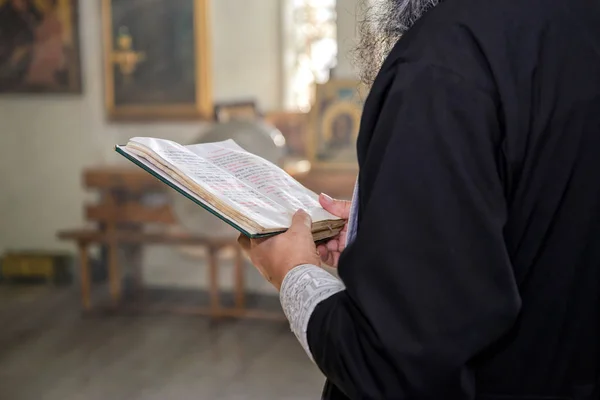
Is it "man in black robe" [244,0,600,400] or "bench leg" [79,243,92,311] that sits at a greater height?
"man in black robe" [244,0,600,400]

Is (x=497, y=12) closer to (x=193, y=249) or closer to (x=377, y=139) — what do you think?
(x=377, y=139)

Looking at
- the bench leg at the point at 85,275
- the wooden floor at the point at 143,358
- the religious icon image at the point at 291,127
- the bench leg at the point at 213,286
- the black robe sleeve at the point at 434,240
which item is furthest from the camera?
the religious icon image at the point at 291,127

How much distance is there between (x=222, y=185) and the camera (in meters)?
1.00

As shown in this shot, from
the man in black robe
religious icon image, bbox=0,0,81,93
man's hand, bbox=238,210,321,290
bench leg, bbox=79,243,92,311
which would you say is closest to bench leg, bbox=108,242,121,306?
bench leg, bbox=79,243,92,311

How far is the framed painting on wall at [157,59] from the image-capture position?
419 cm

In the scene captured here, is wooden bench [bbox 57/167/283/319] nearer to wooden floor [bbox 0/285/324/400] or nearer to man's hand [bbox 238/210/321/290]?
wooden floor [bbox 0/285/324/400]

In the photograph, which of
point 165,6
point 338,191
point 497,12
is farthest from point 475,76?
point 165,6

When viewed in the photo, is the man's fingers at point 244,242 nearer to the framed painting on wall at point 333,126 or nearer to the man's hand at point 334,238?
the man's hand at point 334,238

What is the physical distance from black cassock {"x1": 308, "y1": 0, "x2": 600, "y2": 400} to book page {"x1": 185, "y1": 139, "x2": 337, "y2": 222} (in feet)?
1.03

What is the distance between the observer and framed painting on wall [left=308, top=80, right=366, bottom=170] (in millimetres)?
3525

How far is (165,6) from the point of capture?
166 inches

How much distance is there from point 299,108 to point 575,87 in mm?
3799

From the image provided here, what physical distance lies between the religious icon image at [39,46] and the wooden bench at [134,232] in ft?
2.75

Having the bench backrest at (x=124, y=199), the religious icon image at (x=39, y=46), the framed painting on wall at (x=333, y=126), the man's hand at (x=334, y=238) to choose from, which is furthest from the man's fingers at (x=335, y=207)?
the religious icon image at (x=39, y=46)
